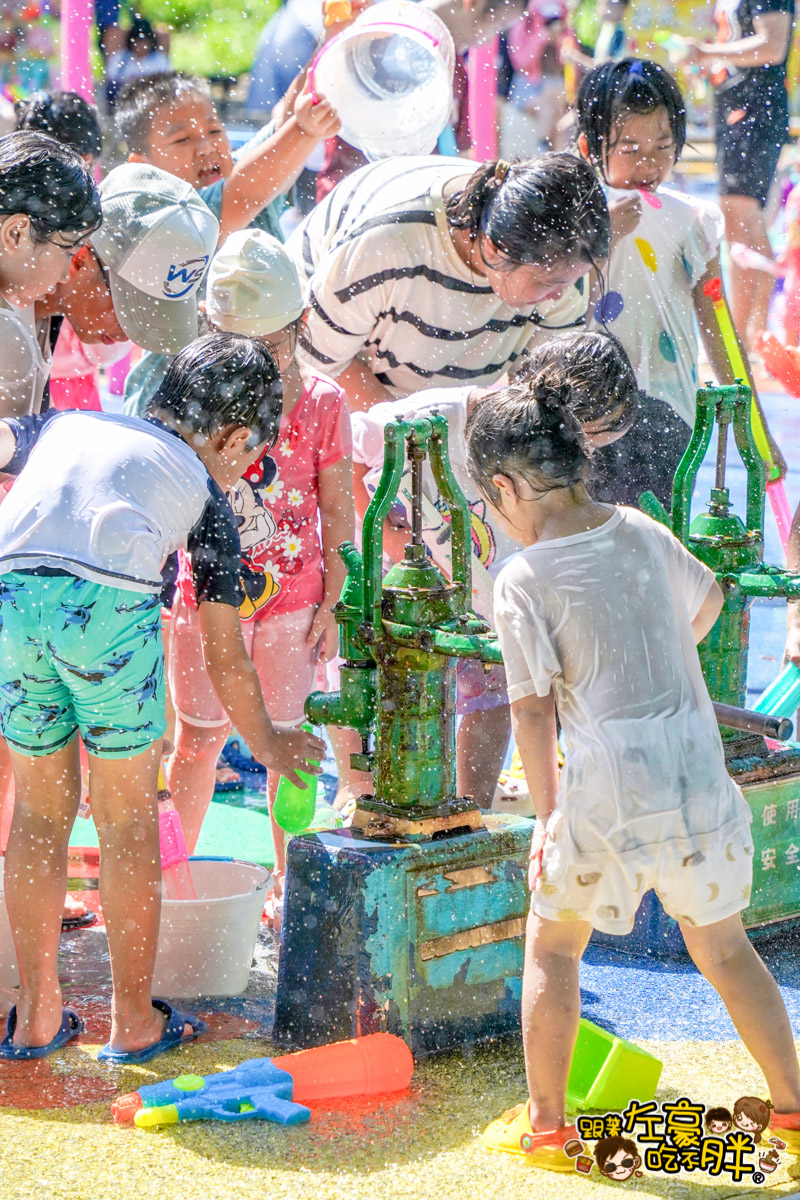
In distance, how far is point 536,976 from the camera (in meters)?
2.20

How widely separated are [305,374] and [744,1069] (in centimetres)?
172

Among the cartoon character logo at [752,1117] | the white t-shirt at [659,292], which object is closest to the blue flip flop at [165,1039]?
the cartoon character logo at [752,1117]

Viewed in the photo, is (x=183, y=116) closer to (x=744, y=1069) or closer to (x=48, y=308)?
(x=48, y=308)

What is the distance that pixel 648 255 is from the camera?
3.78 metres

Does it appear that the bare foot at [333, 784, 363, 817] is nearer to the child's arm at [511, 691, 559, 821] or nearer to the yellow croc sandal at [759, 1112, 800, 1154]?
the child's arm at [511, 691, 559, 821]

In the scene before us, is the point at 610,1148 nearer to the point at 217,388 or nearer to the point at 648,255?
the point at 217,388

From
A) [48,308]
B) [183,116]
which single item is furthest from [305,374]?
[183,116]

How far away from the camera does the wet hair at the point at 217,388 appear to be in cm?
261

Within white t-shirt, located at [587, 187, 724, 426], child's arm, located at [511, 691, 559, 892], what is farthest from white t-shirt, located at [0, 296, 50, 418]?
white t-shirt, located at [587, 187, 724, 426]

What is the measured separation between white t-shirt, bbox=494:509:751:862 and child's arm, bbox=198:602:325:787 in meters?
0.65

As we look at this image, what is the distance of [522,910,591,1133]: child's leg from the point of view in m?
2.18

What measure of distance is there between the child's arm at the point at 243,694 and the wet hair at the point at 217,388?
34 cm

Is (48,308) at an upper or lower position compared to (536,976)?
upper

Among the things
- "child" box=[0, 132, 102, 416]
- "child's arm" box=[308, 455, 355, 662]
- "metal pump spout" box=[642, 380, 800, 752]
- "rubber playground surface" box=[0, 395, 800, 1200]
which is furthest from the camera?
"child's arm" box=[308, 455, 355, 662]
